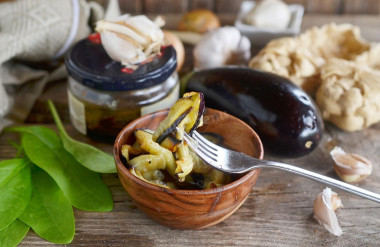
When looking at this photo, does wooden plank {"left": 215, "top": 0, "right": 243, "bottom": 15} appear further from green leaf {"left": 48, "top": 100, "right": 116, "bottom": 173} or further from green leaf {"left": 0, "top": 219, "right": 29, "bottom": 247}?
green leaf {"left": 0, "top": 219, "right": 29, "bottom": 247}

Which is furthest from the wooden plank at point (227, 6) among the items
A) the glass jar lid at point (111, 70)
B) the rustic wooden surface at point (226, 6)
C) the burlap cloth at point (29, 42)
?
the glass jar lid at point (111, 70)

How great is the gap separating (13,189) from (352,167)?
0.60 meters

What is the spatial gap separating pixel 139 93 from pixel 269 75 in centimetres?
27

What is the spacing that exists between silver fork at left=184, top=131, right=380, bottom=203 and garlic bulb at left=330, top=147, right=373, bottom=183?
5.3 inches

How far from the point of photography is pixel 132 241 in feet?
2.13

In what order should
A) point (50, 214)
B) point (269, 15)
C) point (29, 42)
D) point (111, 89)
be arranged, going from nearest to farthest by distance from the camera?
1. point (50, 214)
2. point (111, 89)
3. point (29, 42)
4. point (269, 15)

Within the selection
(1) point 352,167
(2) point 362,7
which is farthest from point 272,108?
(2) point 362,7

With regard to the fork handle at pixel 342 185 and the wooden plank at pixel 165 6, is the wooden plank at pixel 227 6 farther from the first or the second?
the fork handle at pixel 342 185

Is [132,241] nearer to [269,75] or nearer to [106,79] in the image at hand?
[106,79]

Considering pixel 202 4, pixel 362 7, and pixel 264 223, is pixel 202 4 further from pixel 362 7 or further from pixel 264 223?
pixel 264 223

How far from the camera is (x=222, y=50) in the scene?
42.4 inches

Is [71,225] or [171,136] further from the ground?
[171,136]

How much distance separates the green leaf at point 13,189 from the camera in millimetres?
652

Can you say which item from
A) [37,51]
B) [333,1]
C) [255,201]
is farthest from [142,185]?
[333,1]
